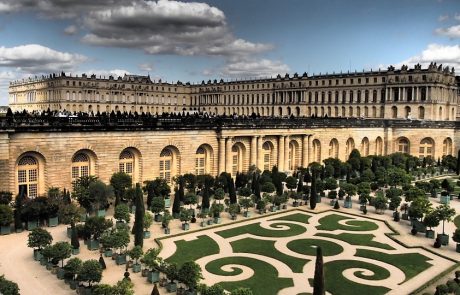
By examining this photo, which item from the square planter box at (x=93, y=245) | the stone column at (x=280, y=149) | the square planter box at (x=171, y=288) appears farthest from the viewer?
the stone column at (x=280, y=149)

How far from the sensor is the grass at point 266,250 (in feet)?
80.6

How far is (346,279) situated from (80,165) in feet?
81.6

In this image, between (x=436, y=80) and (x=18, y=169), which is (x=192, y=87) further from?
(x=18, y=169)

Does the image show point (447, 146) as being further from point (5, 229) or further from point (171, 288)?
point (5, 229)

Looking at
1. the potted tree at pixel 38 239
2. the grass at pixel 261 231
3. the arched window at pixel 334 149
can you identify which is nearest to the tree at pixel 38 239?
the potted tree at pixel 38 239

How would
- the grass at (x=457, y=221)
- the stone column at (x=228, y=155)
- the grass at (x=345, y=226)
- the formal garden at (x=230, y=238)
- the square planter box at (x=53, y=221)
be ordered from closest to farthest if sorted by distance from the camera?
1. the formal garden at (x=230, y=238)
2. the square planter box at (x=53, y=221)
3. the grass at (x=345, y=226)
4. the grass at (x=457, y=221)
5. the stone column at (x=228, y=155)

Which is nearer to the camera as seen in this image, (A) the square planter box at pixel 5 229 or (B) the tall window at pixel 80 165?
(A) the square planter box at pixel 5 229

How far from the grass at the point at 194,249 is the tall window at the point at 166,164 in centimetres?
1536

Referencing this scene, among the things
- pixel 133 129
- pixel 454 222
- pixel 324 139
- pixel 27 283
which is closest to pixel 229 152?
pixel 133 129

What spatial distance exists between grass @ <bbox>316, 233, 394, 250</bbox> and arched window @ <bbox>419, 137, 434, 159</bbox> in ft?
146

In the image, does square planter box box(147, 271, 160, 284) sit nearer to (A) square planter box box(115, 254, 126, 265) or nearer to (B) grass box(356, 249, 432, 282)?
(A) square planter box box(115, 254, 126, 265)

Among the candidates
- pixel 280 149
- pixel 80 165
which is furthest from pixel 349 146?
pixel 80 165

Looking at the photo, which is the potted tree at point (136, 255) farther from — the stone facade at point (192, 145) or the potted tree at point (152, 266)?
the stone facade at point (192, 145)

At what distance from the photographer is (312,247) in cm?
2777
